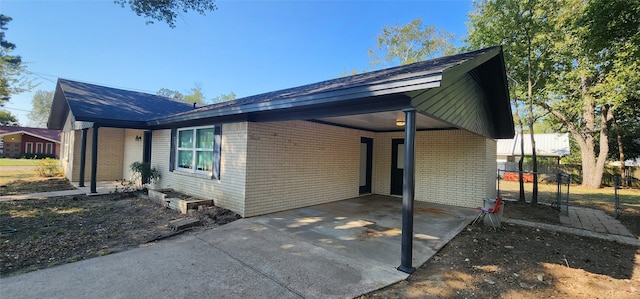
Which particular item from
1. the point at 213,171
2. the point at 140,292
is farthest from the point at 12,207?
the point at 140,292

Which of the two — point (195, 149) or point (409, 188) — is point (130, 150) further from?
point (409, 188)

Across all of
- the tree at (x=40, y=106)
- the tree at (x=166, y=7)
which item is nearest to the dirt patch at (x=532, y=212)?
the tree at (x=166, y=7)

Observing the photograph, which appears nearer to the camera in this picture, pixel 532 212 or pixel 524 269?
pixel 524 269

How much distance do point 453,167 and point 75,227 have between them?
957 cm

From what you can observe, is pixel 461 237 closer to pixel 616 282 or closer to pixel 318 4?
pixel 616 282

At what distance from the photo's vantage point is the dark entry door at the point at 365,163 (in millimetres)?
9983

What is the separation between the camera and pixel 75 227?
17.1 feet

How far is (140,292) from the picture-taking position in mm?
2900

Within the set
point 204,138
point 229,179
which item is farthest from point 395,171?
point 204,138

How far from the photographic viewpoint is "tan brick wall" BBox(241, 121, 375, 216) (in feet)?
20.7

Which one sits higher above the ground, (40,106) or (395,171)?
(40,106)

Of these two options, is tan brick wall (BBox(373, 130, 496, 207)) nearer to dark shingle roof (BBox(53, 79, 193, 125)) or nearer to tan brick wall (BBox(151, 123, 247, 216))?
tan brick wall (BBox(151, 123, 247, 216))

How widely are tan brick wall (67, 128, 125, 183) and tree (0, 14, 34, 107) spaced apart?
9.10 meters

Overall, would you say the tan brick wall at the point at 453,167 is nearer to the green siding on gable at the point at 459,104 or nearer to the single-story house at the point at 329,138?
the single-story house at the point at 329,138
